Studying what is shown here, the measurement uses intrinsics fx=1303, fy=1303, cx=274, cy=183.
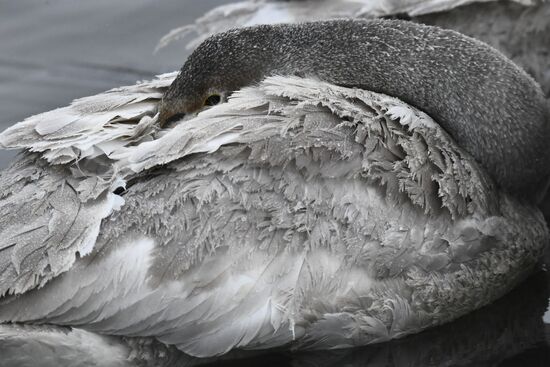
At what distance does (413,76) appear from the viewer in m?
5.53

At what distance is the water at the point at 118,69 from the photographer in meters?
5.36

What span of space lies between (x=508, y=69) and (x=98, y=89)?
9.77 feet

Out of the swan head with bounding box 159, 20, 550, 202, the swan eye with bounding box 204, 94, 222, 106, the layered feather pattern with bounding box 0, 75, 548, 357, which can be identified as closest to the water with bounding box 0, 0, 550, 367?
the layered feather pattern with bounding box 0, 75, 548, 357

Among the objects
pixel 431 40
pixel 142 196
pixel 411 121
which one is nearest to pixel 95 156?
pixel 142 196

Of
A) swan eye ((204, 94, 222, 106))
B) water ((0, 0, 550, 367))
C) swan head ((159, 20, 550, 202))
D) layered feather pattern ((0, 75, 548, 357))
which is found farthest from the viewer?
swan eye ((204, 94, 222, 106))

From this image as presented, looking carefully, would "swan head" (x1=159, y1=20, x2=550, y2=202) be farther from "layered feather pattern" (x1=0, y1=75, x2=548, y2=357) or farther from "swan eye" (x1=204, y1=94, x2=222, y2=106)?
"layered feather pattern" (x1=0, y1=75, x2=548, y2=357)

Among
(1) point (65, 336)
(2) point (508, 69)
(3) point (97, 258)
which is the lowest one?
(1) point (65, 336)

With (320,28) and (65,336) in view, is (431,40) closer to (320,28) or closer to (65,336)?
(320,28)

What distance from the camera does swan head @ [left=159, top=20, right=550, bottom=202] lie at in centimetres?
548

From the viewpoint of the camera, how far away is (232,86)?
224 inches

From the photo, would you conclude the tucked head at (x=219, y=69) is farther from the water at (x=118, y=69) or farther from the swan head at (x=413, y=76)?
the water at (x=118, y=69)

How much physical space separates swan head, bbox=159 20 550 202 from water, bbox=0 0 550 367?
559mm

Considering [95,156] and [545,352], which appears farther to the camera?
[545,352]

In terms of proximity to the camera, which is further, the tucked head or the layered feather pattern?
the tucked head
